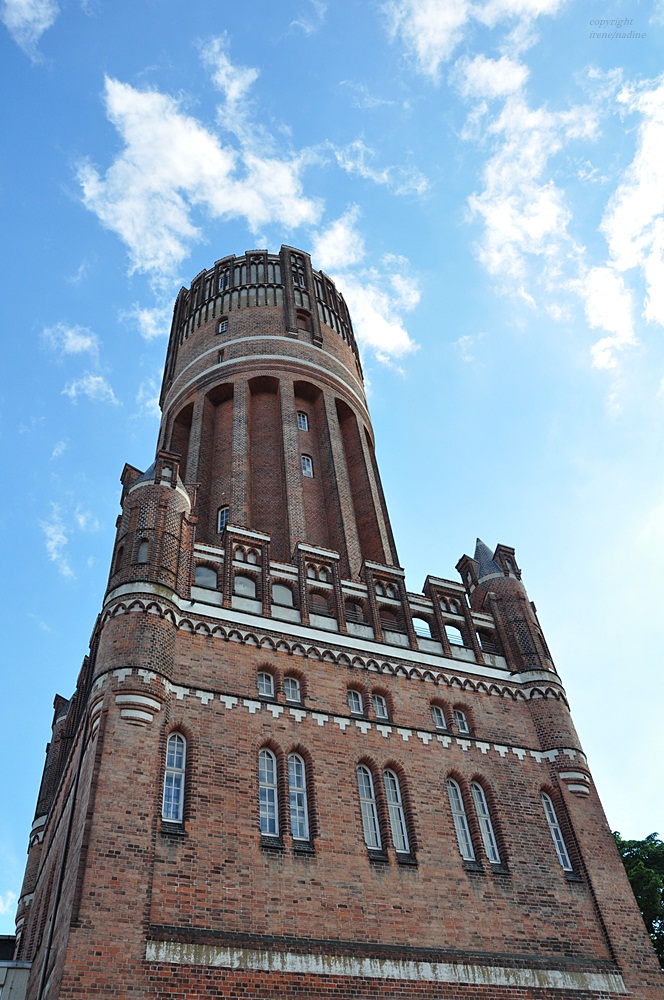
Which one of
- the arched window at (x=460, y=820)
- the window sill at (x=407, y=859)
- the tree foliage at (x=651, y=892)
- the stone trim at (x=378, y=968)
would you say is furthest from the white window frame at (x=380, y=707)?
the tree foliage at (x=651, y=892)

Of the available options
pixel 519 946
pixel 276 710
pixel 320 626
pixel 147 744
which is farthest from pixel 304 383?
pixel 519 946

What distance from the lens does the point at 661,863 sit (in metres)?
32.2

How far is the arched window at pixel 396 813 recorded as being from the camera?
61.5ft

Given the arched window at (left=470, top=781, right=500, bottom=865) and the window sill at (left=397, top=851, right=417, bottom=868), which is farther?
the arched window at (left=470, top=781, right=500, bottom=865)

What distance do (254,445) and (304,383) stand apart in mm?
4322

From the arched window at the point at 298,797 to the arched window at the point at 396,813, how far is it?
2189 millimetres

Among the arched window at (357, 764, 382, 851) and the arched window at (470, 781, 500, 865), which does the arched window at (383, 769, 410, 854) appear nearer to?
the arched window at (357, 764, 382, 851)

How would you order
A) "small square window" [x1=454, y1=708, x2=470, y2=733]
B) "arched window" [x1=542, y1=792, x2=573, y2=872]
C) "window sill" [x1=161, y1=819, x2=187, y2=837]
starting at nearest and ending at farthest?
"window sill" [x1=161, y1=819, x2=187, y2=837] < "arched window" [x1=542, y1=792, x2=573, y2=872] < "small square window" [x1=454, y1=708, x2=470, y2=733]

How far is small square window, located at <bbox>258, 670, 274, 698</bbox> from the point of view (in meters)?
19.8

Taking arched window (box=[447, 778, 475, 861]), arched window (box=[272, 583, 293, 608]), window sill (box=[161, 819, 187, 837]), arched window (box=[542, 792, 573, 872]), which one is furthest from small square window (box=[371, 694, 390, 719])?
window sill (box=[161, 819, 187, 837])

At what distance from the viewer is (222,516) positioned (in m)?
29.9

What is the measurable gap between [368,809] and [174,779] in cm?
484

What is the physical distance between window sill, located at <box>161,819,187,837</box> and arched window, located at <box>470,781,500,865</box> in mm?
7772

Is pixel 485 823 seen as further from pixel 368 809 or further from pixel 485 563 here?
pixel 485 563
